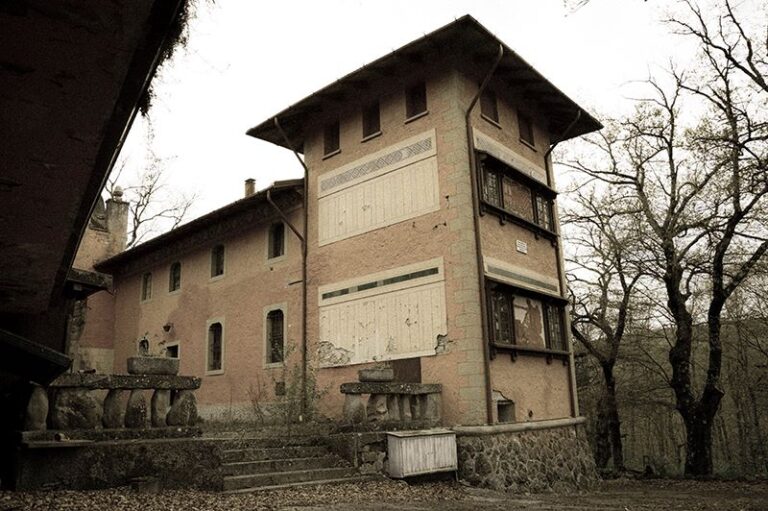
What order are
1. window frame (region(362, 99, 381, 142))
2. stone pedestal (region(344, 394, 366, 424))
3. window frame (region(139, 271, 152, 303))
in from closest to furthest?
1. stone pedestal (region(344, 394, 366, 424))
2. window frame (region(362, 99, 381, 142))
3. window frame (region(139, 271, 152, 303))

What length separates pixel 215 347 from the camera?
1894 cm

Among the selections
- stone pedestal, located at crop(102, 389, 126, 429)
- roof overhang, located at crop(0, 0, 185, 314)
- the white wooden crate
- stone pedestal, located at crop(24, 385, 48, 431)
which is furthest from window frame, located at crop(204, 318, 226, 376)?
roof overhang, located at crop(0, 0, 185, 314)

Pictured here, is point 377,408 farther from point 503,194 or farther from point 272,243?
point 272,243

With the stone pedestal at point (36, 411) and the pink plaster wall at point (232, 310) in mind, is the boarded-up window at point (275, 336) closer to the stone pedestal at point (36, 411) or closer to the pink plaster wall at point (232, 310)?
the pink plaster wall at point (232, 310)

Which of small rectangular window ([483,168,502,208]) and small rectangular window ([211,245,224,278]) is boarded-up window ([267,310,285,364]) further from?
small rectangular window ([483,168,502,208])

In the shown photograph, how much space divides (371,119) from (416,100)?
1.44 metres

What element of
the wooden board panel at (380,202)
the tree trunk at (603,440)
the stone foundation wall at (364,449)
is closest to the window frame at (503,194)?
the wooden board panel at (380,202)

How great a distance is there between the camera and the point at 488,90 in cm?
1480

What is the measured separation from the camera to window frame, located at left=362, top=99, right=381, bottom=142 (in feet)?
49.4

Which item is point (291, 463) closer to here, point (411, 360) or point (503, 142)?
point (411, 360)

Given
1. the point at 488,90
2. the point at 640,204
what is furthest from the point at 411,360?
the point at 640,204

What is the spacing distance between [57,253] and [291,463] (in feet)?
18.3

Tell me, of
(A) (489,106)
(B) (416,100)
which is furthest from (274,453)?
(A) (489,106)

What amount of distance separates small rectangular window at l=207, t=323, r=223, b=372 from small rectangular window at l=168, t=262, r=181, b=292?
310cm
